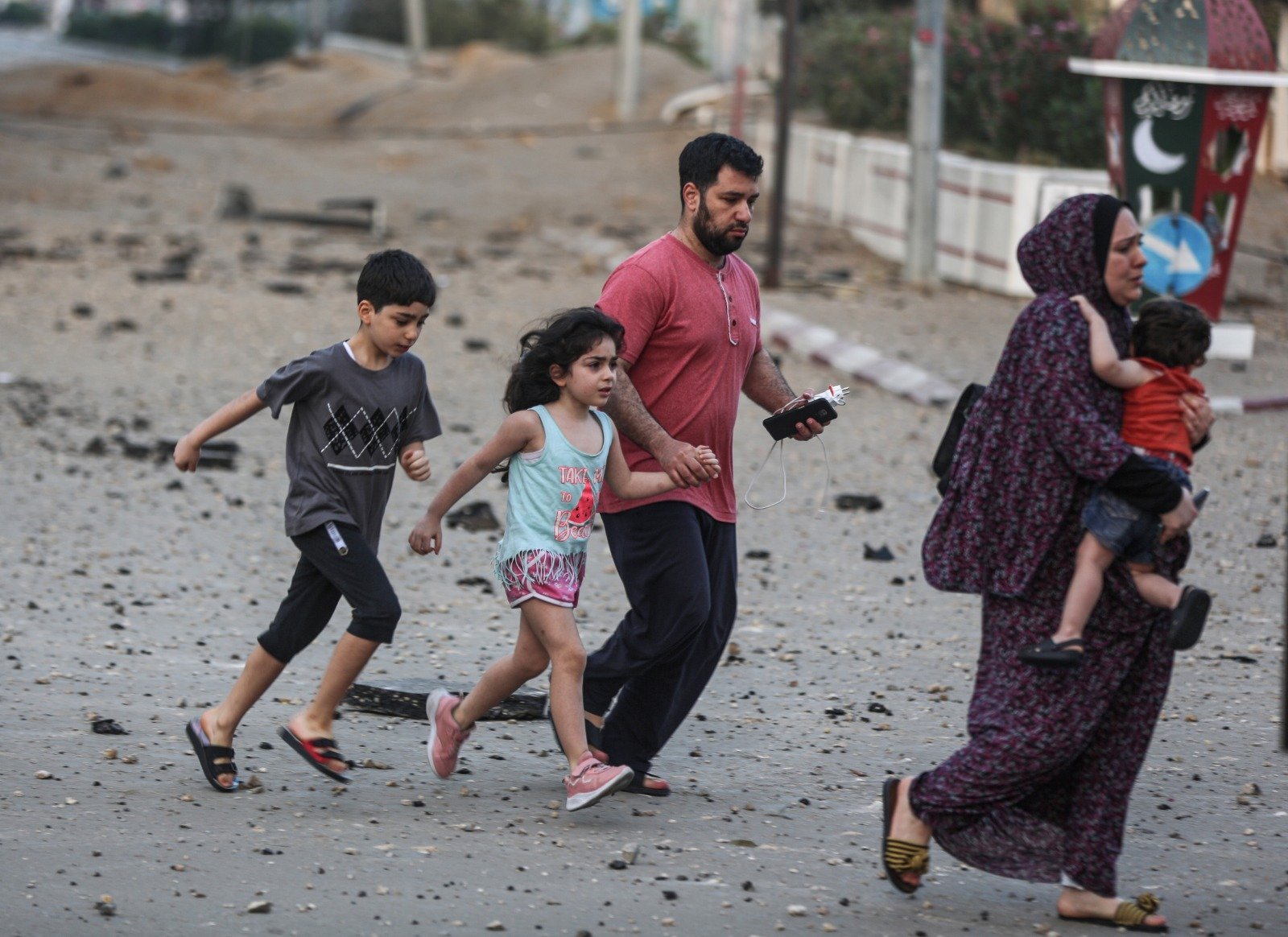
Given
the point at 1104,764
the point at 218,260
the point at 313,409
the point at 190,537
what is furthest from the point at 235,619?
the point at 218,260

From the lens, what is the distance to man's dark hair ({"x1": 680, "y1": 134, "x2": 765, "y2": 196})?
4.86 metres

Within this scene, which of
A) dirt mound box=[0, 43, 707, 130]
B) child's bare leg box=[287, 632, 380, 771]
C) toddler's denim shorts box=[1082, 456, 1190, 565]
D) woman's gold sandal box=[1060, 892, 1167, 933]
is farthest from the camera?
dirt mound box=[0, 43, 707, 130]

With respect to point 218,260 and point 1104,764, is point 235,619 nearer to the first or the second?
point 1104,764

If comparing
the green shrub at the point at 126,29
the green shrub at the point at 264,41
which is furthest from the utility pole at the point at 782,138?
the green shrub at the point at 126,29

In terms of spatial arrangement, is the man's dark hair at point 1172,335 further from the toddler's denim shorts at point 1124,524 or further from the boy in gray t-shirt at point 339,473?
the boy in gray t-shirt at point 339,473

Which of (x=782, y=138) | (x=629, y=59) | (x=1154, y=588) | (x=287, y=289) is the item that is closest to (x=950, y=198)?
(x=782, y=138)

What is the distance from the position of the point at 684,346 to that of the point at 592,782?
1215mm

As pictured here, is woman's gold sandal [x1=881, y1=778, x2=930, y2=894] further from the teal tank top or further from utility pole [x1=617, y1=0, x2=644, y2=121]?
utility pole [x1=617, y1=0, x2=644, y2=121]

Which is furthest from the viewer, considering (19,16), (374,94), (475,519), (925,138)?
(19,16)

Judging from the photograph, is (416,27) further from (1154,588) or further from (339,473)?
(1154,588)

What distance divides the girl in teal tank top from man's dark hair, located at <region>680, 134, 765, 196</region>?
0.47 metres

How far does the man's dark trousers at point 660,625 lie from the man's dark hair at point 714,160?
90 cm

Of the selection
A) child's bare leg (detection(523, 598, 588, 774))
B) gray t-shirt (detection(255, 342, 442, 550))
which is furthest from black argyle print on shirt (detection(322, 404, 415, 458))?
child's bare leg (detection(523, 598, 588, 774))

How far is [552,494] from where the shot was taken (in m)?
4.90
